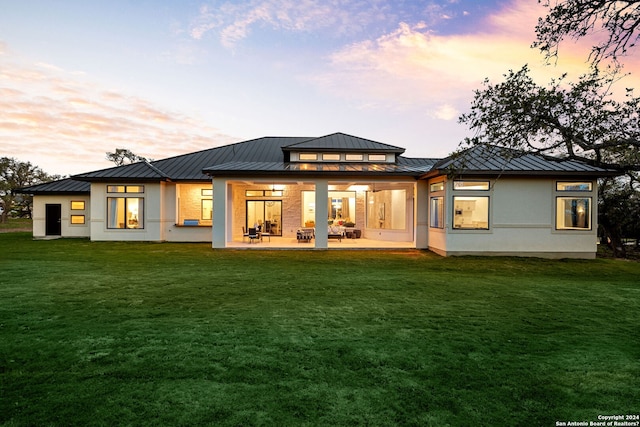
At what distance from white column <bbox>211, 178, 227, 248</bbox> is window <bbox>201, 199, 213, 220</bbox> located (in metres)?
4.58

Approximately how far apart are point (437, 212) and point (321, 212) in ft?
16.7

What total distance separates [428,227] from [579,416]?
1312cm

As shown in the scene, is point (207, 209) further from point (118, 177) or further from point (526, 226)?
point (526, 226)

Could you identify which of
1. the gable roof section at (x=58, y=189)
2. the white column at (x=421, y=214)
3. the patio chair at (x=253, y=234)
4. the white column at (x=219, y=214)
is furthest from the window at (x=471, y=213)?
the gable roof section at (x=58, y=189)

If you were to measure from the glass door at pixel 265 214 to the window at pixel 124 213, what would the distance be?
5857 millimetres

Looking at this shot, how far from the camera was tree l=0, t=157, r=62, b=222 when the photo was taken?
35.2 meters

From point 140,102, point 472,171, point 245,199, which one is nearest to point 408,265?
point 472,171

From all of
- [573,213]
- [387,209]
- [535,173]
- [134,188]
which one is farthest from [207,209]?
[573,213]

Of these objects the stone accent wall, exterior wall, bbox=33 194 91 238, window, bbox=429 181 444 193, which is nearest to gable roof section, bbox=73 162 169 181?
the stone accent wall

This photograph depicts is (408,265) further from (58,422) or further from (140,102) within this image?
(140,102)

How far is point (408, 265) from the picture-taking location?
Answer: 11258 mm

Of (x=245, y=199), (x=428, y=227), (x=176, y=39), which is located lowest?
(x=428, y=227)

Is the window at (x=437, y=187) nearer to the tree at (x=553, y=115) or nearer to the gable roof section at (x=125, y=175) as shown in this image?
the tree at (x=553, y=115)

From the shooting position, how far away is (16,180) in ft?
126
